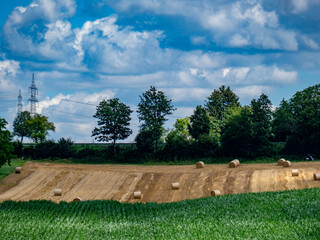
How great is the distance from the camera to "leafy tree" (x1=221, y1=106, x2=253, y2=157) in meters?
62.2

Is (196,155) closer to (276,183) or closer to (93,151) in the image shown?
(93,151)

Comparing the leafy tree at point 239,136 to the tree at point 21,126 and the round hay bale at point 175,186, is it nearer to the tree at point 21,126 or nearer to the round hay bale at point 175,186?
the round hay bale at point 175,186

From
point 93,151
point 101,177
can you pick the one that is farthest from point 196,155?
point 101,177

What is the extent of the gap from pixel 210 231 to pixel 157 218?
5.27m

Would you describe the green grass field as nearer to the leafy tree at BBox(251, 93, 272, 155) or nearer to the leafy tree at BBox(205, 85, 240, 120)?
the leafy tree at BBox(251, 93, 272, 155)

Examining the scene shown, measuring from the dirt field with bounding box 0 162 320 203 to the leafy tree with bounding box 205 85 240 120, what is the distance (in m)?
47.0

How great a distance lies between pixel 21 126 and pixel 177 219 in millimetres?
69833

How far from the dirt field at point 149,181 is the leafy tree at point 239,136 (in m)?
16.5

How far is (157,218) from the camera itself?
2822cm

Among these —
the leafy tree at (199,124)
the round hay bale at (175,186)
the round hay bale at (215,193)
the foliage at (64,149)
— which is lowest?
the round hay bale at (215,193)

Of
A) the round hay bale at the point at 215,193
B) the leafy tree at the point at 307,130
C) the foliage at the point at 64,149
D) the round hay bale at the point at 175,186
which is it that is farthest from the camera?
the foliage at the point at 64,149

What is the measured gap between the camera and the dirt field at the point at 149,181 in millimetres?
38438

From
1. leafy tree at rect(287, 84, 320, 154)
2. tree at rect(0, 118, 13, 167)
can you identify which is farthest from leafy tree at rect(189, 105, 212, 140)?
tree at rect(0, 118, 13, 167)

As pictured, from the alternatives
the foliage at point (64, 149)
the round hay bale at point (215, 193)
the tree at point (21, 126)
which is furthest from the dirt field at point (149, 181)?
the tree at point (21, 126)
